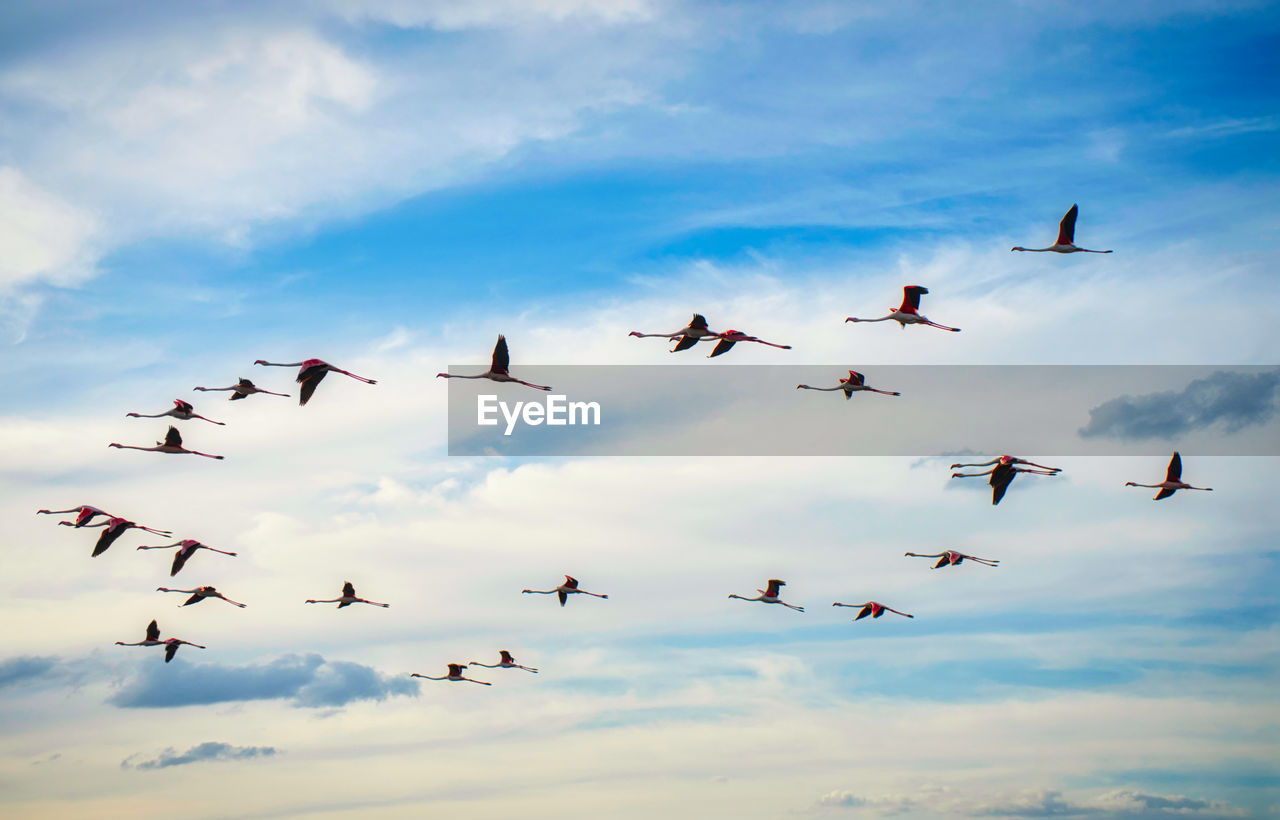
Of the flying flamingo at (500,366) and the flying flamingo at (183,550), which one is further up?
the flying flamingo at (500,366)

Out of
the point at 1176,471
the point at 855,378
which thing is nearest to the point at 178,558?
the point at 855,378

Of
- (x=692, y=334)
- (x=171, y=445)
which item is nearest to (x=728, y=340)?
(x=692, y=334)

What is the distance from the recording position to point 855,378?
6669cm

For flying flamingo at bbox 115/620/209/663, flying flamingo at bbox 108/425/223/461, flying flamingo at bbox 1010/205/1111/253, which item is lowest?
flying flamingo at bbox 115/620/209/663

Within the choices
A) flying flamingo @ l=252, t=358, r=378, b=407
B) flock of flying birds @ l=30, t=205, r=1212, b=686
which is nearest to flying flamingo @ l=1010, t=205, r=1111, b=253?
flock of flying birds @ l=30, t=205, r=1212, b=686

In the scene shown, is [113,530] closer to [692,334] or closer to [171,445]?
[171,445]

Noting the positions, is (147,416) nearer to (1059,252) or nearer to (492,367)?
(492,367)

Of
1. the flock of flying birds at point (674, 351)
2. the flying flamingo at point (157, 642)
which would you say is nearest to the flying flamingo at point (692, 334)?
the flock of flying birds at point (674, 351)

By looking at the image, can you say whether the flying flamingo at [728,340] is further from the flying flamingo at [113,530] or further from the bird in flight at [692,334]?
the flying flamingo at [113,530]

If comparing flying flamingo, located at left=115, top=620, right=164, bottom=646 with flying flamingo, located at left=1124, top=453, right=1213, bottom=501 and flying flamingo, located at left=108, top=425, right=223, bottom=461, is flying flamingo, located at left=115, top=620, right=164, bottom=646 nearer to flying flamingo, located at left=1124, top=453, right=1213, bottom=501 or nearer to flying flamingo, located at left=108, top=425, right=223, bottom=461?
flying flamingo, located at left=108, top=425, right=223, bottom=461

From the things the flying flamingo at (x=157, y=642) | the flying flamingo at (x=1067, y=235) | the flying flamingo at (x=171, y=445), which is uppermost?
the flying flamingo at (x=1067, y=235)

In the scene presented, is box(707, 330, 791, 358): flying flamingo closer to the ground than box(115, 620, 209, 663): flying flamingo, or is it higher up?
higher up

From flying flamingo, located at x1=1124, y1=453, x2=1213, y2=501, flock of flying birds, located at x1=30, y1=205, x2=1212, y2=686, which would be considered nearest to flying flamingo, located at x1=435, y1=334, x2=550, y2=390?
flock of flying birds, located at x1=30, y1=205, x2=1212, y2=686

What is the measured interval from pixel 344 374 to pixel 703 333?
1970cm
